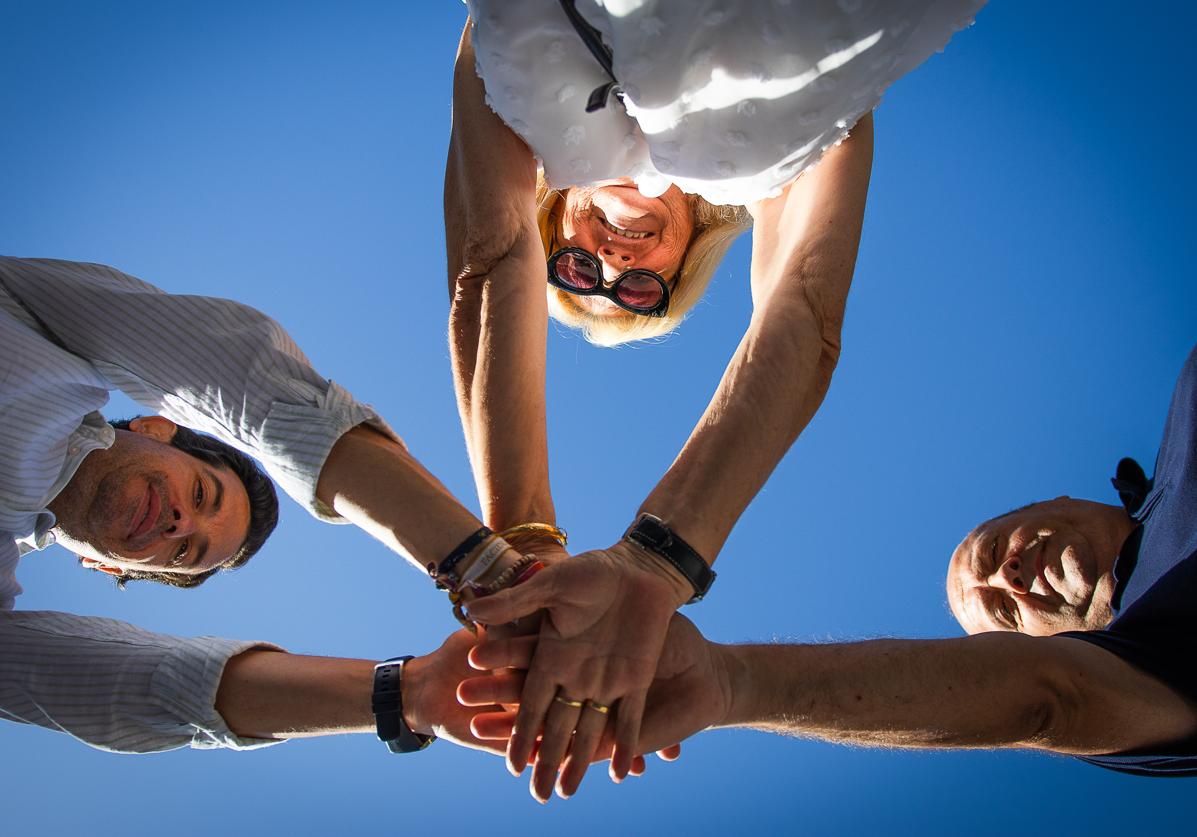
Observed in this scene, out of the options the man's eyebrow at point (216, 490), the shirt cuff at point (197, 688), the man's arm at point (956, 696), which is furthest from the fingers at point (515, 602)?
the man's eyebrow at point (216, 490)

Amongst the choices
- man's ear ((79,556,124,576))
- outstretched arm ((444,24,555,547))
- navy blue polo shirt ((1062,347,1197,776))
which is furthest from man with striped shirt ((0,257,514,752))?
navy blue polo shirt ((1062,347,1197,776))

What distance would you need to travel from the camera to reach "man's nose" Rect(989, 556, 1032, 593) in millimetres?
1988

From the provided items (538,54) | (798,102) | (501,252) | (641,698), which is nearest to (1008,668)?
(641,698)

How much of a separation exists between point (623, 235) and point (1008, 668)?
1063 mm

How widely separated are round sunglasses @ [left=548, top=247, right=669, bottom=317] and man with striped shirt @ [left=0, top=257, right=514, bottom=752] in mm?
679

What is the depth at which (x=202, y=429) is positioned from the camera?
1.23 metres

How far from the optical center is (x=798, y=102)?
42.5 inches

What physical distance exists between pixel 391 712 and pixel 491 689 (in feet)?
0.51

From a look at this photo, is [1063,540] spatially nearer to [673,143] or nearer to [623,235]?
[623,235]

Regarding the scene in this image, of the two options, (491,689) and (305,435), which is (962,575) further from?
(305,435)

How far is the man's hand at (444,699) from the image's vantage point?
1.13 metres

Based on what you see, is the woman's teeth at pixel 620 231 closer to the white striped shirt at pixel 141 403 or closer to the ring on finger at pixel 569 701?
the white striped shirt at pixel 141 403

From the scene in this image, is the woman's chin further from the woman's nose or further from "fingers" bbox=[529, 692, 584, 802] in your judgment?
"fingers" bbox=[529, 692, 584, 802]

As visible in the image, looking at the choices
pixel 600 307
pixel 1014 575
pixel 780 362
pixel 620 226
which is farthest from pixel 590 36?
pixel 1014 575
